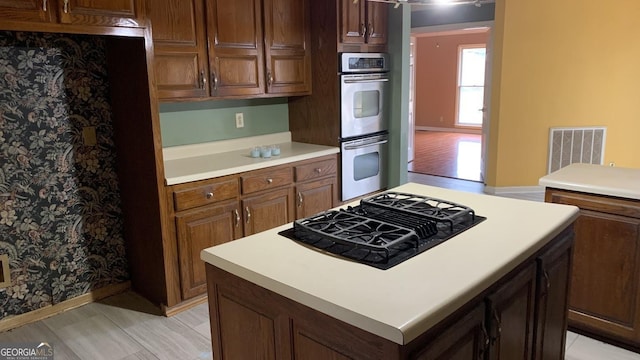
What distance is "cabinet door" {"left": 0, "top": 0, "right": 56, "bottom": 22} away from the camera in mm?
2127

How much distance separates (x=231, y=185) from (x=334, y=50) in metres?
1.39

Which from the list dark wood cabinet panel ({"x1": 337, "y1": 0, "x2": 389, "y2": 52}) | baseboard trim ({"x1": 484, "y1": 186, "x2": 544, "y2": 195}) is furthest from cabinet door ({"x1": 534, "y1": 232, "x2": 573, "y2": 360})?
baseboard trim ({"x1": 484, "y1": 186, "x2": 544, "y2": 195})

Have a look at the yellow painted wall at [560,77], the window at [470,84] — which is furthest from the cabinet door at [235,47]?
the window at [470,84]

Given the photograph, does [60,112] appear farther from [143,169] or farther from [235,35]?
[235,35]

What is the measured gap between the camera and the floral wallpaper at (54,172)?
2.68 m

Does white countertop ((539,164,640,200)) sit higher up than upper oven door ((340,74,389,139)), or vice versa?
upper oven door ((340,74,389,139))

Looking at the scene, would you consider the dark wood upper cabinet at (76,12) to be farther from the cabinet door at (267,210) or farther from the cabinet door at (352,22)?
the cabinet door at (352,22)

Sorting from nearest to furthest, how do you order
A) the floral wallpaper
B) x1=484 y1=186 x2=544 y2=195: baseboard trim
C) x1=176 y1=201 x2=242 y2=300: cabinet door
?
the floral wallpaper
x1=176 y1=201 x2=242 y2=300: cabinet door
x1=484 y1=186 x2=544 y2=195: baseboard trim

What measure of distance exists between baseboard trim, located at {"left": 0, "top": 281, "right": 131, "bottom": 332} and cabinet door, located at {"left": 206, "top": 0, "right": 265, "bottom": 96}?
1.49m

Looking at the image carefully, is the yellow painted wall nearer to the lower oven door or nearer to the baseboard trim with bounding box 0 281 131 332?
the lower oven door

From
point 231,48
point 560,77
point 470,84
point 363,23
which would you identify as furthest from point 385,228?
point 470,84

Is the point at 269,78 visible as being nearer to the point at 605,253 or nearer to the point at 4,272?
the point at 4,272

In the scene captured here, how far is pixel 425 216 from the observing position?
1736 millimetres

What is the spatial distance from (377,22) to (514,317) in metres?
3.04
